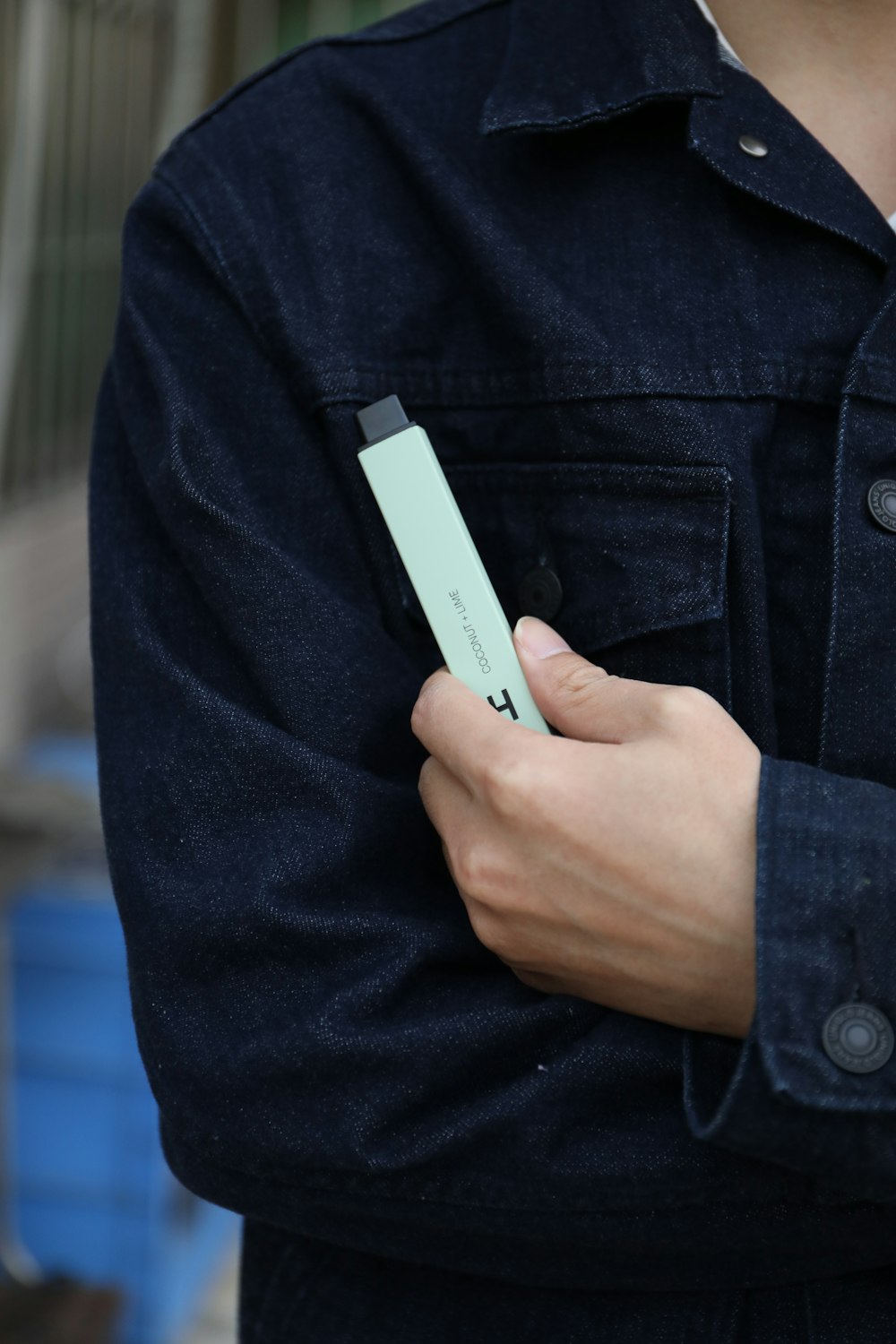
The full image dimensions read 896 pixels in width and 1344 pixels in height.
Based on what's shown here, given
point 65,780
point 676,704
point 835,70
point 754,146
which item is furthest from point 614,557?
point 65,780

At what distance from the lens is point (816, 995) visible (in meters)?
0.73

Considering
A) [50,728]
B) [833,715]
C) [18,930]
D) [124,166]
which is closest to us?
[833,715]

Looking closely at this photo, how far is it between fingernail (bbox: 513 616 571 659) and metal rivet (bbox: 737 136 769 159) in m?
0.33

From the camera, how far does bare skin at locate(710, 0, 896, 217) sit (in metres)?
0.94

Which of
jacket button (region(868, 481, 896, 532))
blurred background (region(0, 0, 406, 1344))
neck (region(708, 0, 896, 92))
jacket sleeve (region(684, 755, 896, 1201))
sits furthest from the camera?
blurred background (region(0, 0, 406, 1344))

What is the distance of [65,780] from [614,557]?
170 cm

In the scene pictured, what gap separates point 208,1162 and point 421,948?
19cm

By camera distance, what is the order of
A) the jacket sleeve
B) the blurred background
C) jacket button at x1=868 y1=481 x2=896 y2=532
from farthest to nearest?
1. the blurred background
2. jacket button at x1=868 y1=481 x2=896 y2=532
3. the jacket sleeve

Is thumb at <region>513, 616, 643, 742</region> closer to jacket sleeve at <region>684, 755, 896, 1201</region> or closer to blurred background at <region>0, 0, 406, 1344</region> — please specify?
jacket sleeve at <region>684, 755, 896, 1201</region>

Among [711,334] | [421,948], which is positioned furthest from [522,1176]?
[711,334]

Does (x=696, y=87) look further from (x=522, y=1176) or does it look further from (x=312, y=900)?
(x=522, y=1176)

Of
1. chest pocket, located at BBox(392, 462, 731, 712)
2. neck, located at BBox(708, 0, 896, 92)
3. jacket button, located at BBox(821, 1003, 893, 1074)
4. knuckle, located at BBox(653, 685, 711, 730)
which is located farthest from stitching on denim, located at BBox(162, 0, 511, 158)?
jacket button, located at BBox(821, 1003, 893, 1074)

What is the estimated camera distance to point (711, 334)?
0.87 m

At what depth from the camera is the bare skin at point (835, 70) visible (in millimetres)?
944
